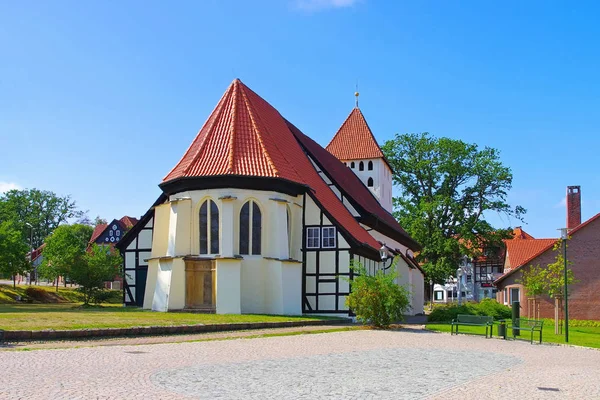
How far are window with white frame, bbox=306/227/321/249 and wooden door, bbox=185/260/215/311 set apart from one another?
4.97 m

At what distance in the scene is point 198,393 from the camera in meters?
9.12

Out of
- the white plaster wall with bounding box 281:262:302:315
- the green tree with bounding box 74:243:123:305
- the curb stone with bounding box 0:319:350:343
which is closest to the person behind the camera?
the curb stone with bounding box 0:319:350:343

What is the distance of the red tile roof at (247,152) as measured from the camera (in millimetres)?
28750

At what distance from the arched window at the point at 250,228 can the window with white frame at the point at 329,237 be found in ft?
10.9

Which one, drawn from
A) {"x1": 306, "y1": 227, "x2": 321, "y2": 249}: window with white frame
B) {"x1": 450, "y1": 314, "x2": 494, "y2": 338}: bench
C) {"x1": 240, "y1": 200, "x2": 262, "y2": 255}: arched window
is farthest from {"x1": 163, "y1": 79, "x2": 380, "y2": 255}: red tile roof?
{"x1": 450, "y1": 314, "x2": 494, "y2": 338}: bench

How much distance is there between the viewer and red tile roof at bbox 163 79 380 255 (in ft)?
94.3

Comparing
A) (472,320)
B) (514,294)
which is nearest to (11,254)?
(514,294)

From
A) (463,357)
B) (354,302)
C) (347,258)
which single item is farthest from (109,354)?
(347,258)

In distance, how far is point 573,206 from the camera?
1884 inches

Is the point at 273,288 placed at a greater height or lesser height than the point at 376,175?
lesser

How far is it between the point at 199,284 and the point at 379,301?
27.6ft

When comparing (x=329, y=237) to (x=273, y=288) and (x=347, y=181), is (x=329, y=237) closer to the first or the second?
(x=273, y=288)

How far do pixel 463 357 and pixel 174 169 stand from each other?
1889 centimetres

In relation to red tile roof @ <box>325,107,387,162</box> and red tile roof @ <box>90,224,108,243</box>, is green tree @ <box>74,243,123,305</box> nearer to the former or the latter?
red tile roof @ <box>325,107,387,162</box>
